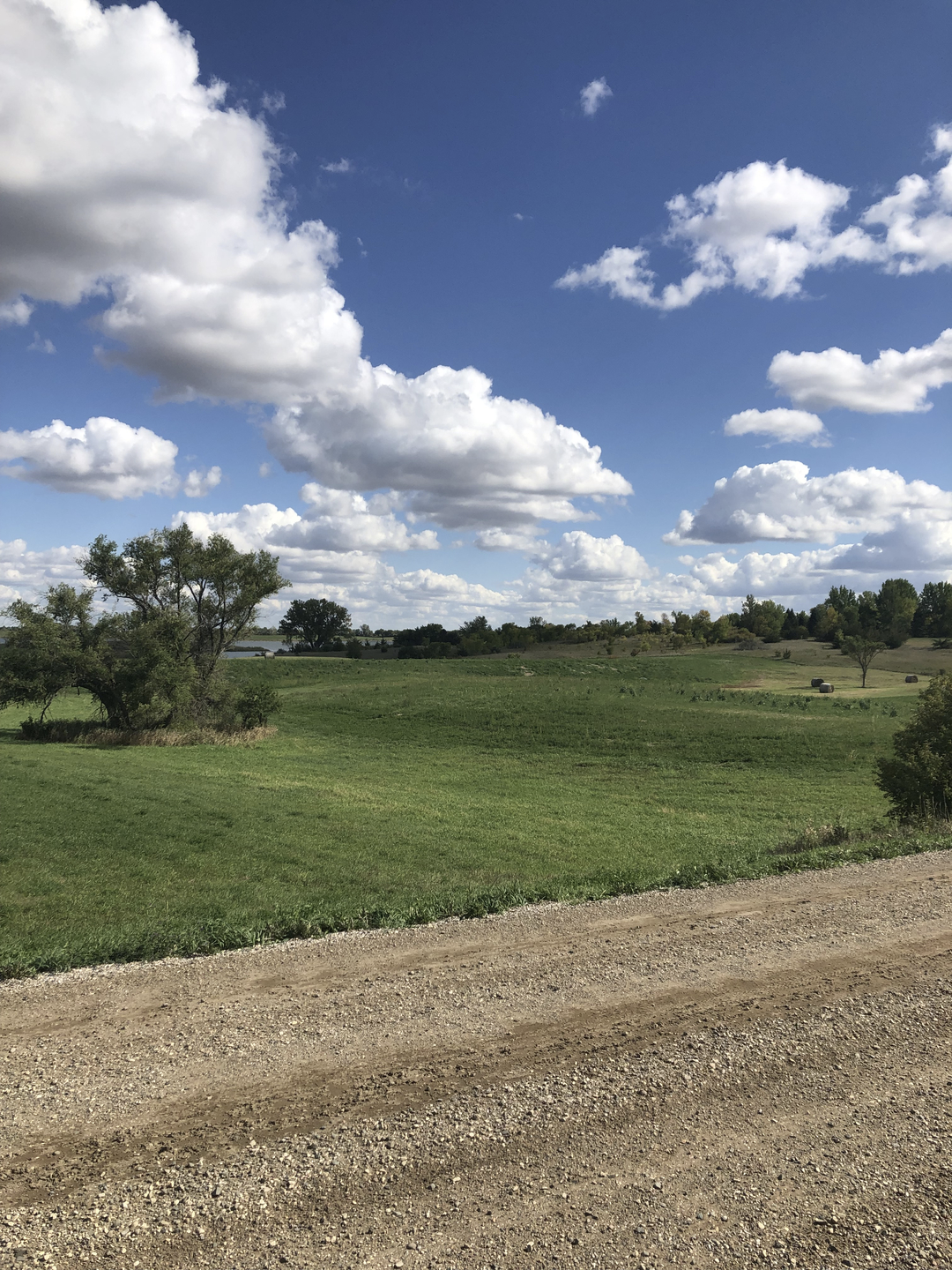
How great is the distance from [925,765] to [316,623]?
148 meters

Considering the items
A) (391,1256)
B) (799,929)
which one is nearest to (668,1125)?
(391,1256)

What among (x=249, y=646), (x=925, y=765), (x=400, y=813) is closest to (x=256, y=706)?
(x=400, y=813)

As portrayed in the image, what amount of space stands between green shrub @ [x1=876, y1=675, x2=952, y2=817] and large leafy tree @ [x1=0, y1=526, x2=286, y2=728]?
3427 centimetres

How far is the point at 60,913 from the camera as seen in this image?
1261 centimetres

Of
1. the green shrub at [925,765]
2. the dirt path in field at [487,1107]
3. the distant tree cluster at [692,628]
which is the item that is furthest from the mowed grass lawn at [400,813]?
the distant tree cluster at [692,628]

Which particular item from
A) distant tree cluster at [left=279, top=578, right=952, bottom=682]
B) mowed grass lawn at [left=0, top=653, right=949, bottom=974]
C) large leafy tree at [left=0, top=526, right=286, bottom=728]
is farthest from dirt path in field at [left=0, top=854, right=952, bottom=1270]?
distant tree cluster at [left=279, top=578, right=952, bottom=682]

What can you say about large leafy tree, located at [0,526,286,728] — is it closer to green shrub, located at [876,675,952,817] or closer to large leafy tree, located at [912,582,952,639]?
green shrub, located at [876,675,952,817]

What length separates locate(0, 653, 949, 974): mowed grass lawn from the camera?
12.0 metres

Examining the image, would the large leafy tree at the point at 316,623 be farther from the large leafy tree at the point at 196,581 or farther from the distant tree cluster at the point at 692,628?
the large leafy tree at the point at 196,581

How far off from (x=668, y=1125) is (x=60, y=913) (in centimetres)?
1100

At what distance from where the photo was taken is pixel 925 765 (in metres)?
17.9

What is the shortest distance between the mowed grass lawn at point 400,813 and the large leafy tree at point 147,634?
4003 mm

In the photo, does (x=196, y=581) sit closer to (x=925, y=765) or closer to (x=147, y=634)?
(x=147, y=634)

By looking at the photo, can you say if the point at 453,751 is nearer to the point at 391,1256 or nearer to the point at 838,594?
the point at 391,1256
